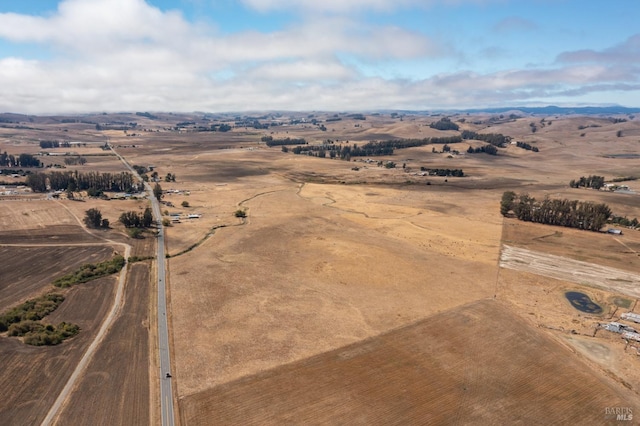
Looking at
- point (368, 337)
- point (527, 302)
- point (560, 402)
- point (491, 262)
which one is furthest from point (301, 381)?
point (491, 262)

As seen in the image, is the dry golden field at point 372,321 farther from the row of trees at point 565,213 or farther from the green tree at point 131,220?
the row of trees at point 565,213

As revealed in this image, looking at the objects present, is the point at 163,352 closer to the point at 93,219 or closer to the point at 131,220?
the point at 131,220

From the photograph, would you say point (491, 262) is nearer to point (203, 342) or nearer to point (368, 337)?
point (368, 337)

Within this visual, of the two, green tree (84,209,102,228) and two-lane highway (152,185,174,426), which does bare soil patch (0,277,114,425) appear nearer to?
two-lane highway (152,185,174,426)

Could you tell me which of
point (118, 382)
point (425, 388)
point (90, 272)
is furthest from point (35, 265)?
point (425, 388)

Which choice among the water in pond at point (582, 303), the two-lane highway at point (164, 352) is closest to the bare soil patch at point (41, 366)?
the two-lane highway at point (164, 352)
